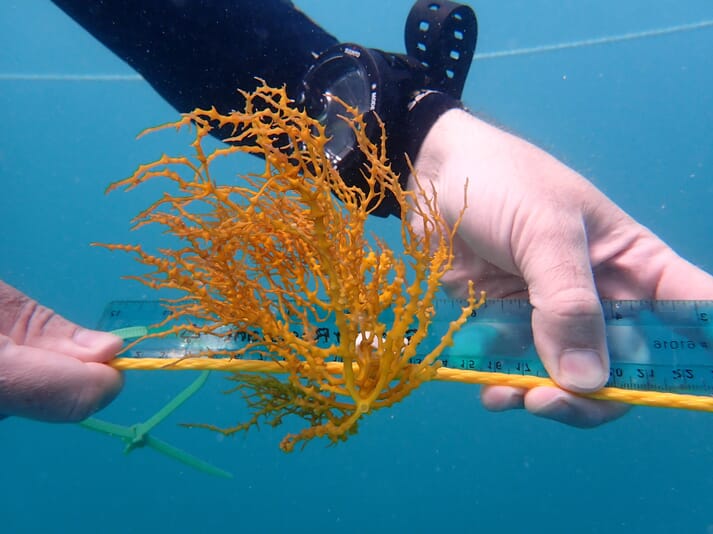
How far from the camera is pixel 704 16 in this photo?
12766 millimetres

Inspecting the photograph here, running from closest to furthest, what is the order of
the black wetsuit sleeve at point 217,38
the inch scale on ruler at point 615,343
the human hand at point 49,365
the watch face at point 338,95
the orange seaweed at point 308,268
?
the orange seaweed at point 308,268
the human hand at point 49,365
the inch scale on ruler at point 615,343
the watch face at point 338,95
the black wetsuit sleeve at point 217,38

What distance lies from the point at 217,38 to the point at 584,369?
2.58m

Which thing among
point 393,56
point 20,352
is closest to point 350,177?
point 393,56

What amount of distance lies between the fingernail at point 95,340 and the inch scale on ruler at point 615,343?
0.15m

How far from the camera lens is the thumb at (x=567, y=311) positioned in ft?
4.95

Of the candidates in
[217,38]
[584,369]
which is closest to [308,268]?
[584,369]

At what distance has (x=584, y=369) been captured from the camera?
5.06 ft

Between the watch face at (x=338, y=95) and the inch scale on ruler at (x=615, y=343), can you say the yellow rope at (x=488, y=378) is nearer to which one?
the inch scale on ruler at (x=615, y=343)

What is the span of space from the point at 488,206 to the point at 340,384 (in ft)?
2.83

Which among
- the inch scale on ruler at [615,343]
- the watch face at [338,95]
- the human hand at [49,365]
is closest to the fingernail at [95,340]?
the human hand at [49,365]

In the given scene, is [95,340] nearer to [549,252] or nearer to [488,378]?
[488,378]

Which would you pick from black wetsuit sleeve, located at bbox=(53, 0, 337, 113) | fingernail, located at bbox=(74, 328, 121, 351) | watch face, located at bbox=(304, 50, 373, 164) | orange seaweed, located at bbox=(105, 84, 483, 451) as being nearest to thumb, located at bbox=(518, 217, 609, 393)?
orange seaweed, located at bbox=(105, 84, 483, 451)

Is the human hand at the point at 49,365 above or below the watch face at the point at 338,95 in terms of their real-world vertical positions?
below

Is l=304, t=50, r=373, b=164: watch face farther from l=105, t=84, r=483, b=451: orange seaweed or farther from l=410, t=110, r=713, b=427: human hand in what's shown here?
l=105, t=84, r=483, b=451: orange seaweed
